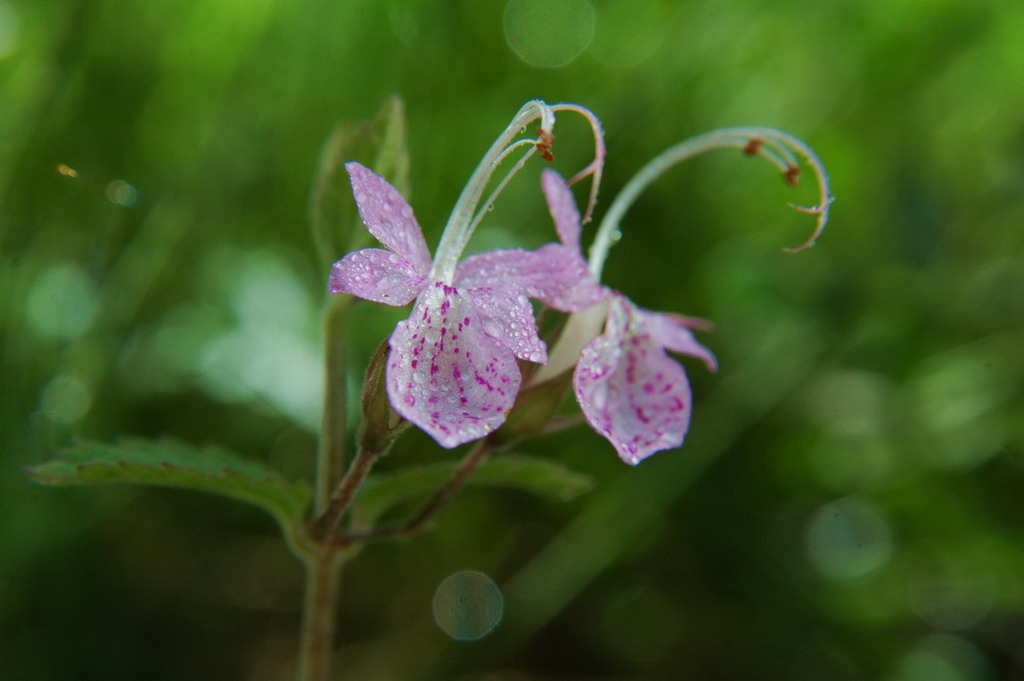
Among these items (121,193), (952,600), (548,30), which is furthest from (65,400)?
(952,600)

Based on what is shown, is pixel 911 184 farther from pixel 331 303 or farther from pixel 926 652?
pixel 331 303

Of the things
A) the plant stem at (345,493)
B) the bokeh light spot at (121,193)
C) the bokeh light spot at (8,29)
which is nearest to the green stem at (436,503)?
the plant stem at (345,493)

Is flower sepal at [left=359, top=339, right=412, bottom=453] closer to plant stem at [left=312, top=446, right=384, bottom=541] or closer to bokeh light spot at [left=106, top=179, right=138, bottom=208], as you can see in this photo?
plant stem at [left=312, top=446, right=384, bottom=541]

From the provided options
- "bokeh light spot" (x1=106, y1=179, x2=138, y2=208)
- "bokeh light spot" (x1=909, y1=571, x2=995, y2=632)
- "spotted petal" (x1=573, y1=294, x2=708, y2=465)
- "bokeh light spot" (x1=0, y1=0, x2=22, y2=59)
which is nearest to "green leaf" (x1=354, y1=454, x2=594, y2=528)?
"spotted petal" (x1=573, y1=294, x2=708, y2=465)

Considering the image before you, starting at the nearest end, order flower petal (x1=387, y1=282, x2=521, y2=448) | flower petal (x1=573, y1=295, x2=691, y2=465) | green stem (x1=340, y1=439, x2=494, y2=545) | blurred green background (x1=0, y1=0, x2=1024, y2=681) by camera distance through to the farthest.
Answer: flower petal (x1=387, y1=282, x2=521, y2=448)
flower petal (x1=573, y1=295, x2=691, y2=465)
green stem (x1=340, y1=439, x2=494, y2=545)
blurred green background (x1=0, y1=0, x2=1024, y2=681)

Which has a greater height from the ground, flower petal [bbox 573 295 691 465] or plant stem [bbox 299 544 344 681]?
flower petal [bbox 573 295 691 465]

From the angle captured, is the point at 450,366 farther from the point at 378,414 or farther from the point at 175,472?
the point at 175,472
